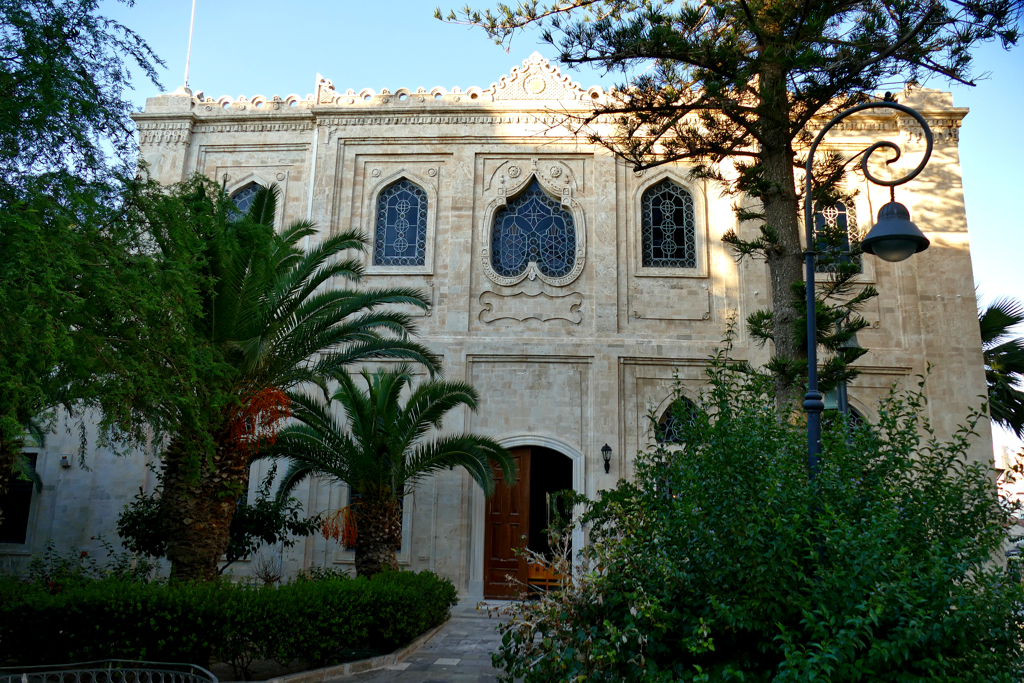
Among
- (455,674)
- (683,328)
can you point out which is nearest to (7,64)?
(455,674)

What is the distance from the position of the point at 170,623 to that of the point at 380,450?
3949 millimetres

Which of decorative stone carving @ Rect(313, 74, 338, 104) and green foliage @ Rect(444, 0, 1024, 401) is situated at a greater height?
decorative stone carving @ Rect(313, 74, 338, 104)

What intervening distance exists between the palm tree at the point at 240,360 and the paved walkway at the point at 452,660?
2.44 meters

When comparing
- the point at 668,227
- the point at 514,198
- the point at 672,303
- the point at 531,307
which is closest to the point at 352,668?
the point at 531,307

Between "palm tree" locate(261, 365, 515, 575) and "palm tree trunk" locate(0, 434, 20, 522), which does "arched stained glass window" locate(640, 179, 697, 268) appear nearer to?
"palm tree" locate(261, 365, 515, 575)

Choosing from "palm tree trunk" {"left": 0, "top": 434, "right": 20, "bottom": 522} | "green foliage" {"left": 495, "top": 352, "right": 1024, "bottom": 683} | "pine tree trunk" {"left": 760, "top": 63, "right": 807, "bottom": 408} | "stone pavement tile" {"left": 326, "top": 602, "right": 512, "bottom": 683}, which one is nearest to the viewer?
"green foliage" {"left": 495, "top": 352, "right": 1024, "bottom": 683}

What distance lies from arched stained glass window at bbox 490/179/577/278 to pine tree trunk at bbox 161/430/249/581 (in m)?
7.51

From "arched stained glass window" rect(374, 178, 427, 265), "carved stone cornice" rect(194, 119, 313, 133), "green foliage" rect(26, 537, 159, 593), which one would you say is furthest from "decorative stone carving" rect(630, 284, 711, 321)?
"green foliage" rect(26, 537, 159, 593)

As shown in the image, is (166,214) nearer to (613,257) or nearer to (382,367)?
(382,367)

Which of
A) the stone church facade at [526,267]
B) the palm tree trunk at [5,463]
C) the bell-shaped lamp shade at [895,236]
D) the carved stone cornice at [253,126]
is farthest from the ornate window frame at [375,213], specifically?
the bell-shaped lamp shade at [895,236]

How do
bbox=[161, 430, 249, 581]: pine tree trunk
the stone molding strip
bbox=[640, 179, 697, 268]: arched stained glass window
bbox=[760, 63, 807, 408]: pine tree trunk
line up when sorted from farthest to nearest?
bbox=[640, 179, 697, 268]: arched stained glass window < bbox=[760, 63, 807, 408]: pine tree trunk < bbox=[161, 430, 249, 581]: pine tree trunk < the stone molding strip

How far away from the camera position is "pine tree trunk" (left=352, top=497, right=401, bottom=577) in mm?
10820

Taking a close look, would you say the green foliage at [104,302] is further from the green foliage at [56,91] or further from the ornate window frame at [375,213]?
the ornate window frame at [375,213]

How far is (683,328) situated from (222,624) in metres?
9.85
